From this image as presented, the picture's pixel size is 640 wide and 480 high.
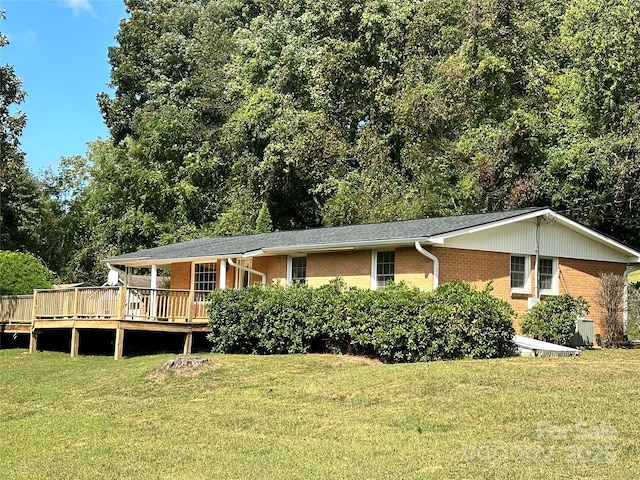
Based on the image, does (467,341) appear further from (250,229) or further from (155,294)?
(250,229)

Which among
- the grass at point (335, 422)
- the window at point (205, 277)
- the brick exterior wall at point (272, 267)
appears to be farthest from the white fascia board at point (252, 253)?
the grass at point (335, 422)

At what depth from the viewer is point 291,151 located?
36344 millimetres

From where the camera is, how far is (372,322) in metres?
16.9

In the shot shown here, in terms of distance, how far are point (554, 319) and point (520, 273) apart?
1830 millimetres

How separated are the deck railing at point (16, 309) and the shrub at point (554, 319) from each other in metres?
15.2

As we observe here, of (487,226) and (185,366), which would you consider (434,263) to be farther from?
(185,366)

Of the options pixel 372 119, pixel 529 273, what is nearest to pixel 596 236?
pixel 529 273

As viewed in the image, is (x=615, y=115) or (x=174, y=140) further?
(x=174, y=140)

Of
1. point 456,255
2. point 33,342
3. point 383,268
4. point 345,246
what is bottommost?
point 33,342

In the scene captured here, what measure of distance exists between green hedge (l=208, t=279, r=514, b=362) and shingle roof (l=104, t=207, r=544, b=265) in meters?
1.41

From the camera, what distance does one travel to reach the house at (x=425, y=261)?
19.0 meters

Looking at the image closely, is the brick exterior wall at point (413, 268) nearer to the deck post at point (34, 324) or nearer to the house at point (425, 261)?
the house at point (425, 261)

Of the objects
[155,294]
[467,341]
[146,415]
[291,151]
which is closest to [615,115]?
[291,151]

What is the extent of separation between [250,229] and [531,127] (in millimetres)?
14274
